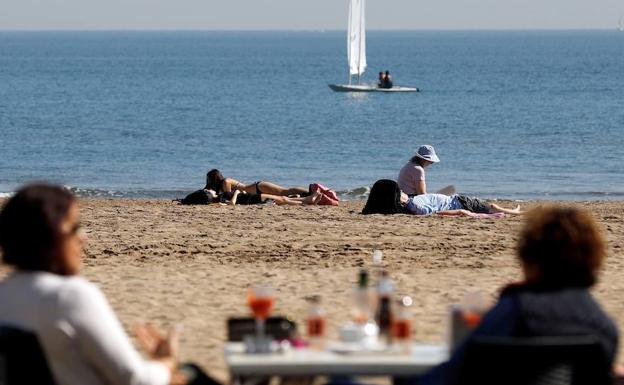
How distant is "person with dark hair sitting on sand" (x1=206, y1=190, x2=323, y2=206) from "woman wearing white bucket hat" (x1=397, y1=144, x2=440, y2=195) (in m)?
1.92

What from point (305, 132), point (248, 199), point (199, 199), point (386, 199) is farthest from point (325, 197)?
point (305, 132)

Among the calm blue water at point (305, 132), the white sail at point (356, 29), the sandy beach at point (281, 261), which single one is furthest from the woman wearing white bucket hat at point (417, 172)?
the white sail at point (356, 29)

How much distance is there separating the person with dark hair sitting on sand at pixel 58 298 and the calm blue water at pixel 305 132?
18.8 m

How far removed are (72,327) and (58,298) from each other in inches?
3.7

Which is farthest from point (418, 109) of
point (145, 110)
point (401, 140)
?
point (401, 140)

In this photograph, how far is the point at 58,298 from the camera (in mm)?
3854

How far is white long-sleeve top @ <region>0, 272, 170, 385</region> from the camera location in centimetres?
384

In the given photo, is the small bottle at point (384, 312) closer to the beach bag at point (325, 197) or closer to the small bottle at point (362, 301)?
the small bottle at point (362, 301)

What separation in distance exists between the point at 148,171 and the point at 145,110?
2661 cm

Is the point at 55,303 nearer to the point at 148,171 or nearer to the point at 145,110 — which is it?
the point at 148,171

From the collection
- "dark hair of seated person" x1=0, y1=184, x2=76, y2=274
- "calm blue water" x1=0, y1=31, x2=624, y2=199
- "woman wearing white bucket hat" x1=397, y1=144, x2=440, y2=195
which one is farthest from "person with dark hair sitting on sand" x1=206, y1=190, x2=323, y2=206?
"dark hair of seated person" x1=0, y1=184, x2=76, y2=274

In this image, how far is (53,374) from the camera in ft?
13.0

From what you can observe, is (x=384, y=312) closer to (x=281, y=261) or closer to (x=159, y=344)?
(x=159, y=344)

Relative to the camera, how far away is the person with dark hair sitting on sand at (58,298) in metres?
3.78
